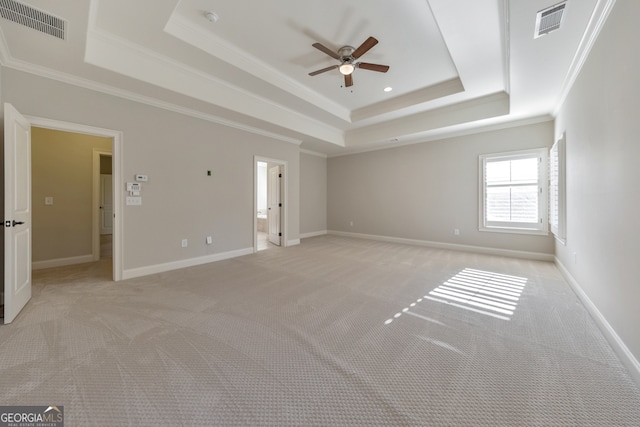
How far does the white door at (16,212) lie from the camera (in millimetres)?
2273

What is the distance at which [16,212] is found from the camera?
2.45 metres

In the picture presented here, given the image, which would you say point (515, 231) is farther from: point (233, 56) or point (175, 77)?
point (175, 77)

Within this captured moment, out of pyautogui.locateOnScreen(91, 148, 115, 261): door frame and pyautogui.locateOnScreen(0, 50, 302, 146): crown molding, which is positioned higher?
pyautogui.locateOnScreen(0, 50, 302, 146): crown molding

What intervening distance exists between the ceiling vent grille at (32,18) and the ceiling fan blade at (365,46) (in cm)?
284

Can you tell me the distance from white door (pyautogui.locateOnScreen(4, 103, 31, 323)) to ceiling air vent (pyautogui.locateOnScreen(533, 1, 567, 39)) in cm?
495

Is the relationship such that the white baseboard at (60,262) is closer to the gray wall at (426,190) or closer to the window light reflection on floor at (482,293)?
the window light reflection on floor at (482,293)

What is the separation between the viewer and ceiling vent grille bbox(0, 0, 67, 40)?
6.63 ft

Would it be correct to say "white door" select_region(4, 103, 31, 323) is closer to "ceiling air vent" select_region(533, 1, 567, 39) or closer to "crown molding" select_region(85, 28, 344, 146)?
"crown molding" select_region(85, 28, 344, 146)

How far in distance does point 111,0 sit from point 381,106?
4265 millimetres

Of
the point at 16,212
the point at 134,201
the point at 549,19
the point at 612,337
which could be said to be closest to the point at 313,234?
the point at 134,201

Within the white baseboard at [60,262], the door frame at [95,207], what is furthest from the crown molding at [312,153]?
the white baseboard at [60,262]

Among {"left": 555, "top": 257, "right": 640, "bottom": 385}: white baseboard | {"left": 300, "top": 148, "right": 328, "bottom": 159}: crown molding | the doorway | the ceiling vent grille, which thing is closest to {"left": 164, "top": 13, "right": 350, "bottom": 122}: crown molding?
the ceiling vent grille

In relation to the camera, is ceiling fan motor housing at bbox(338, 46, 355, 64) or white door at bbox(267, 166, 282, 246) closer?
ceiling fan motor housing at bbox(338, 46, 355, 64)

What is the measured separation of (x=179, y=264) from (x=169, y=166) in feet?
5.35
